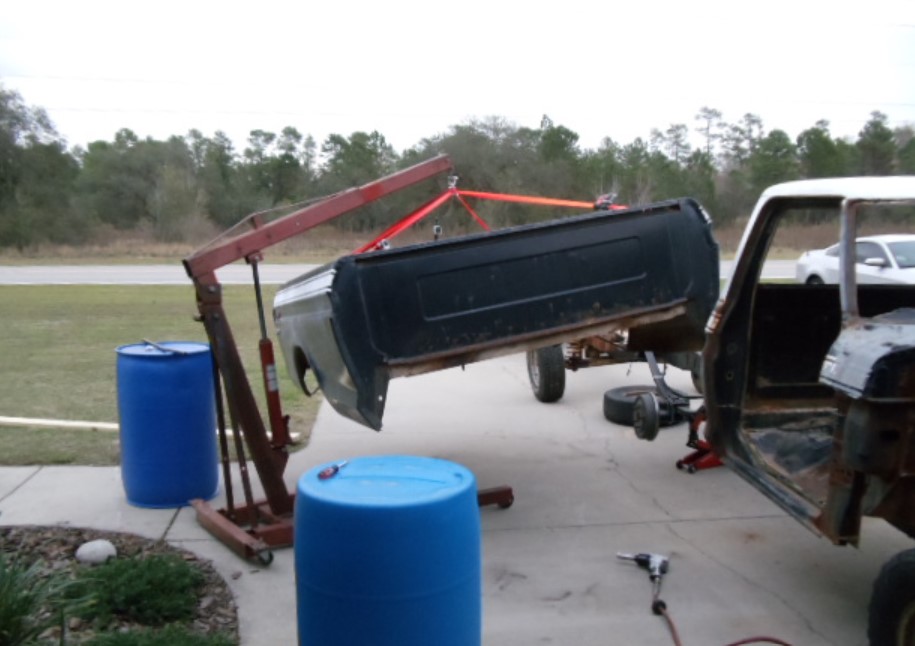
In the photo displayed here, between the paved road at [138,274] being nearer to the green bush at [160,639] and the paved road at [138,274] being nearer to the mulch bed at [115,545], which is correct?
the mulch bed at [115,545]

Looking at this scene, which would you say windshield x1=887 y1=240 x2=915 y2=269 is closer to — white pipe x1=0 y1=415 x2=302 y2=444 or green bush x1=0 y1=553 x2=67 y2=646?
white pipe x1=0 y1=415 x2=302 y2=444

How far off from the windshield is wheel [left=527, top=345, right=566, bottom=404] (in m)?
7.89

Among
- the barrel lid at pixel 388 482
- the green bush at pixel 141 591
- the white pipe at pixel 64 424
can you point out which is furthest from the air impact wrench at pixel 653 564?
the white pipe at pixel 64 424

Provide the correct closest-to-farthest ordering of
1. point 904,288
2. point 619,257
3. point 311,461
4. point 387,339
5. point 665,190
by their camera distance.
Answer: point 387,339, point 619,257, point 904,288, point 311,461, point 665,190

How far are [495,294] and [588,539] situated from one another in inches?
61.3

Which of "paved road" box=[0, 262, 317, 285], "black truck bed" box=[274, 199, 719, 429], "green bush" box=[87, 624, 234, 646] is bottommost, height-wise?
"paved road" box=[0, 262, 317, 285]

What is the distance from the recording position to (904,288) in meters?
5.43

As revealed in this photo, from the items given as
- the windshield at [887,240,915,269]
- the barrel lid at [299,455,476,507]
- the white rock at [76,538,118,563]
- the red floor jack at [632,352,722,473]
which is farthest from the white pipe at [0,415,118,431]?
the windshield at [887,240,915,269]

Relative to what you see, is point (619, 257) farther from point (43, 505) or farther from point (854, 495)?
point (43, 505)

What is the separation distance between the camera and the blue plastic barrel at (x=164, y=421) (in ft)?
18.5

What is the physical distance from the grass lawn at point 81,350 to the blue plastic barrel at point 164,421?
1.16 m

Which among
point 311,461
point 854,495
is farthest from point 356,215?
point 854,495

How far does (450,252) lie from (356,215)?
38413mm

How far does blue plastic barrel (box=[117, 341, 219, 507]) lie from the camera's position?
5629 millimetres
